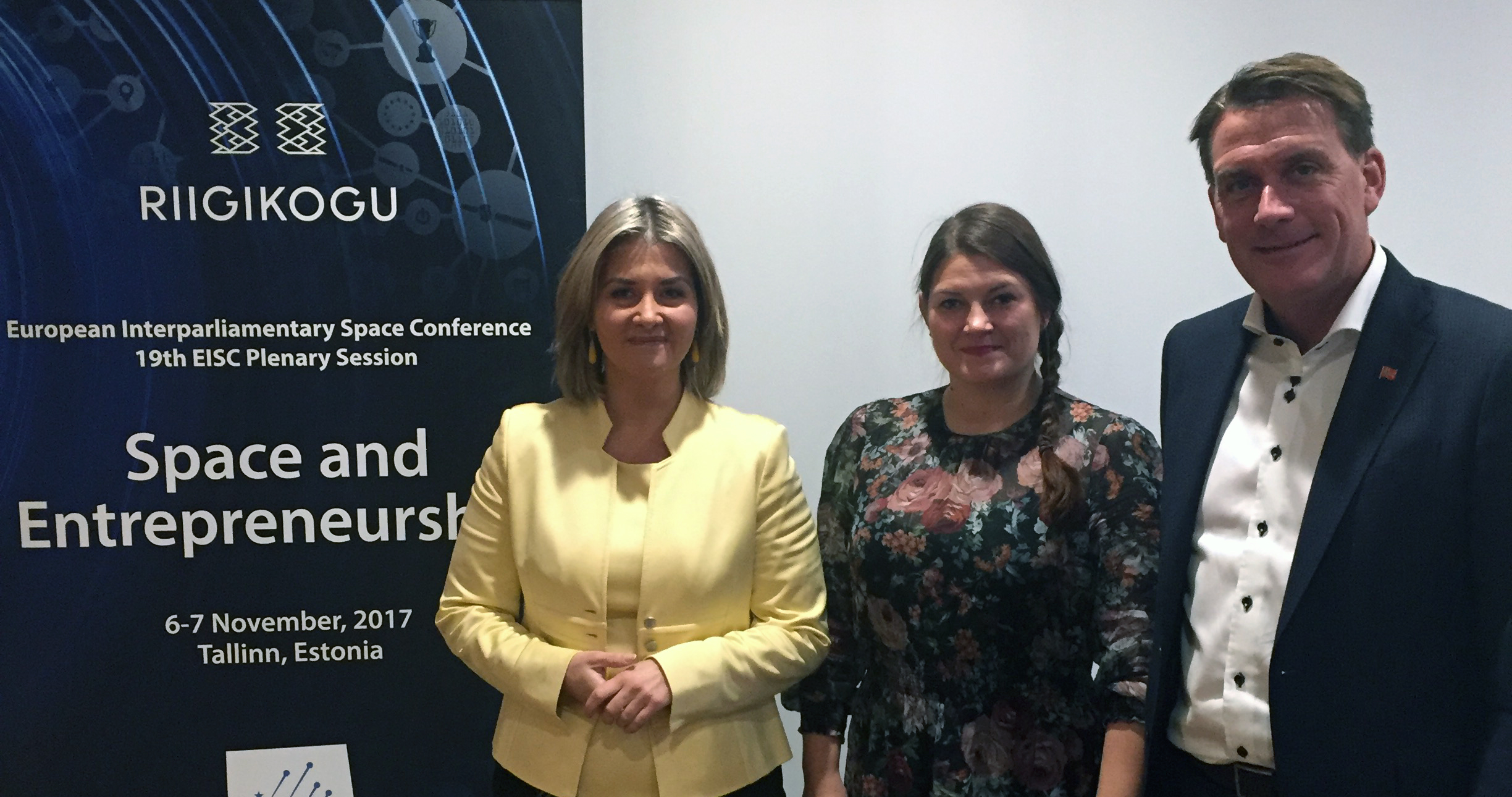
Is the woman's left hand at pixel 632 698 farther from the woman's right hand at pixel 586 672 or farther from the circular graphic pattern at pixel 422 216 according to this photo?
the circular graphic pattern at pixel 422 216

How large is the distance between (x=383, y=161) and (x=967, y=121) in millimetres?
1605

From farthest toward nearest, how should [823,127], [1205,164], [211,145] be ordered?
[823,127] < [211,145] < [1205,164]

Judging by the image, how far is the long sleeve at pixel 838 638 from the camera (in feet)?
6.31

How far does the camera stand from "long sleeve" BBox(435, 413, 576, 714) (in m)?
1.76

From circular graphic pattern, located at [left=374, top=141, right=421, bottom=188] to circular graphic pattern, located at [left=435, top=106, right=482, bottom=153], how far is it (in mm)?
81

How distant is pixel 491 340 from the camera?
2.42 m

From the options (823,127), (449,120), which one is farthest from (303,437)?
(823,127)

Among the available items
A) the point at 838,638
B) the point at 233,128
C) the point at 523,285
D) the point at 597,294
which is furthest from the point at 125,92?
the point at 838,638

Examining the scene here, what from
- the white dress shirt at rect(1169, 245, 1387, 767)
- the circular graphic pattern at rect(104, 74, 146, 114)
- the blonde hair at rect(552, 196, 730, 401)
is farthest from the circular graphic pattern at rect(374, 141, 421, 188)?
the white dress shirt at rect(1169, 245, 1387, 767)

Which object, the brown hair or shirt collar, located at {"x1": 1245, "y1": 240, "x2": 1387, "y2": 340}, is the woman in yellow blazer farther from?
shirt collar, located at {"x1": 1245, "y1": 240, "x2": 1387, "y2": 340}

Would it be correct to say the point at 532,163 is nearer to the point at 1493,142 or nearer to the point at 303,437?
the point at 303,437

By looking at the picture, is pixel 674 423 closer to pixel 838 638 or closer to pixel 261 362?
pixel 838 638

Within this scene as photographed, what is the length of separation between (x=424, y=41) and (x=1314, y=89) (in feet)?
6.14

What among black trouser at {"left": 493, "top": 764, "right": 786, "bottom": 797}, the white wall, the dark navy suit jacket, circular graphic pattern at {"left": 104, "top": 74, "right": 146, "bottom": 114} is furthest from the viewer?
the white wall
